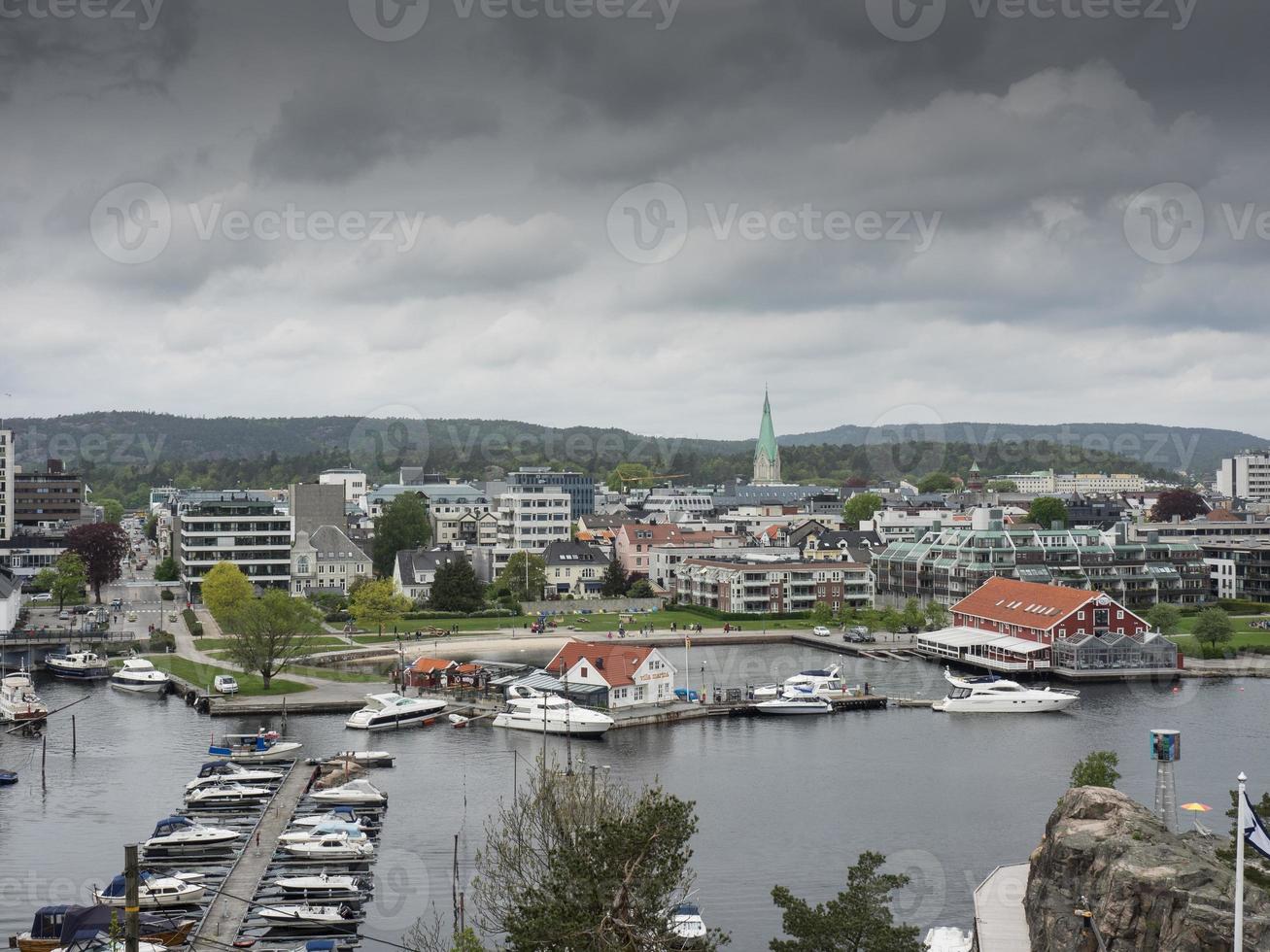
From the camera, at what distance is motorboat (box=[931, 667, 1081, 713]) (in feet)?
118

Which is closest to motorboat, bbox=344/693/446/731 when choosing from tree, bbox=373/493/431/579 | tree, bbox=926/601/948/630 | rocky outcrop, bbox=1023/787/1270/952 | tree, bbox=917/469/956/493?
rocky outcrop, bbox=1023/787/1270/952

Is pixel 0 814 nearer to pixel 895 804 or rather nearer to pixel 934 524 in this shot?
pixel 895 804

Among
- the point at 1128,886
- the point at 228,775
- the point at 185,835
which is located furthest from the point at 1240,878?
the point at 228,775

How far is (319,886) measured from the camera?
19.9m

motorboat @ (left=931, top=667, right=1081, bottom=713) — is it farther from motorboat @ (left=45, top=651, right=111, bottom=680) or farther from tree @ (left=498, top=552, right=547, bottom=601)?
tree @ (left=498, top=552, right=547, bottom=601)

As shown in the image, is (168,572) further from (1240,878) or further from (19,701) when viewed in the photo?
(1240,878)

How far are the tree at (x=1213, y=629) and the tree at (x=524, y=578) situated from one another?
1103 inches

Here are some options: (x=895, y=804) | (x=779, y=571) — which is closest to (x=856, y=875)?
(x=895, y=804)

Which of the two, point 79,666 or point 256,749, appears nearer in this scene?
point 256,749

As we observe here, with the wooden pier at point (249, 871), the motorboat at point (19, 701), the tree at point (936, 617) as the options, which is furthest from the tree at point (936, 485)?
the wooden pier at point (249, 871)

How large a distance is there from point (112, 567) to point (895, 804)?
46.5 metres

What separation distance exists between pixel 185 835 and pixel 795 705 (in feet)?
58.4

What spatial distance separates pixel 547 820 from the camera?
16.6 metres

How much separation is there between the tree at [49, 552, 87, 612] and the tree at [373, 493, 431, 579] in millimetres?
14028
